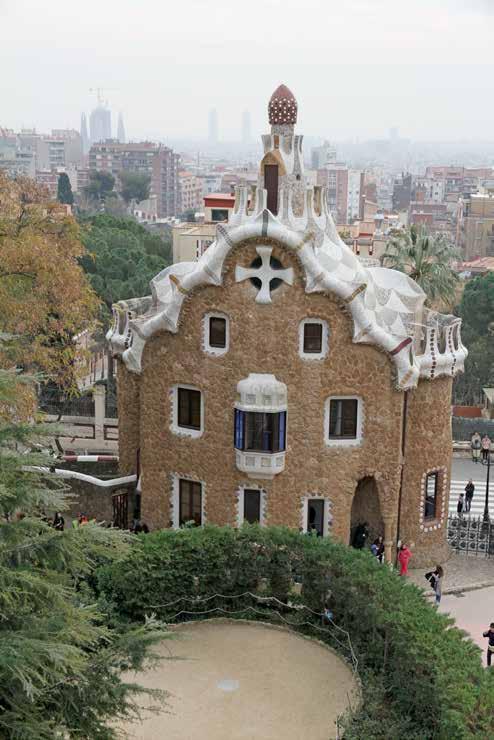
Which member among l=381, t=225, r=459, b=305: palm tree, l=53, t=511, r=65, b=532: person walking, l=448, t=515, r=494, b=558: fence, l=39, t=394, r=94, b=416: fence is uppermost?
A: l=381, t=225, r=459, b=305: palm tree

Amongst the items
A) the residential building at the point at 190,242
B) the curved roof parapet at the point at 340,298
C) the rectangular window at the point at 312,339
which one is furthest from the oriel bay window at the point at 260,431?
the residential building at the point at 190,242

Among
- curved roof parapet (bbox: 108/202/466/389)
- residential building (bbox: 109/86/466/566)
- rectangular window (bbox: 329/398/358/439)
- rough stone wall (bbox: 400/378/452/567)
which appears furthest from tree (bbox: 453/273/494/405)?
rectangular window (bbox: 329/398/358/439)

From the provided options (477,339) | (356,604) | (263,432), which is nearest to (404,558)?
(263,432)

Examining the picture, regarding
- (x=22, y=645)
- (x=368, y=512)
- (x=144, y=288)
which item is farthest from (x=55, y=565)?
(x=144, y=288)

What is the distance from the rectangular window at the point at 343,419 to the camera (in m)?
25.1

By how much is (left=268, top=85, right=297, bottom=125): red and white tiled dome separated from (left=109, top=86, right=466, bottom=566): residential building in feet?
0.18

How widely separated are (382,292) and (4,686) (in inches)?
659

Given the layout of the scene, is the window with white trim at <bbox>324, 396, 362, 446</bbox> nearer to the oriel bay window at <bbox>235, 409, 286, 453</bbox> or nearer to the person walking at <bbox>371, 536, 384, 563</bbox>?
the oriel bay window at <bbox>235, 409, 286, 453</bbox>

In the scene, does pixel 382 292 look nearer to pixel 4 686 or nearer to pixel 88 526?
pixel 88 526

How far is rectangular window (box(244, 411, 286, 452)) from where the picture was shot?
2466cm

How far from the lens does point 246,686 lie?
19.4 metres

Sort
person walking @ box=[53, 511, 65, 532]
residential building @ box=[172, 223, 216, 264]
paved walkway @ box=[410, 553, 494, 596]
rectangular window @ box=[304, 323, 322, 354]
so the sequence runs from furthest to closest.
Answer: residential building @ box=[172, 223, 216, 264]
person walking @ box=[53, 511, 65, 532]
paved walkway @ box=[410, 553, 494, 596]
rectangular window @ box=[304, 323, 322, 354]

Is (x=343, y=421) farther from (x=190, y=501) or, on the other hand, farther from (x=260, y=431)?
(x=190, y=501)

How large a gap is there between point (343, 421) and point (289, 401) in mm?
1586
